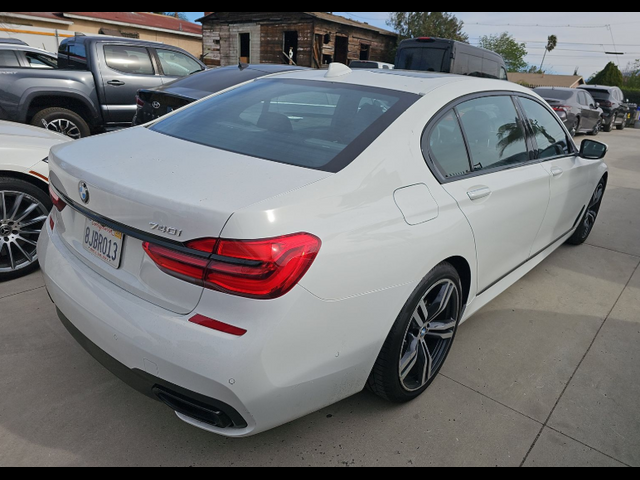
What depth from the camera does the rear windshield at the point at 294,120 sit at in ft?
6.84

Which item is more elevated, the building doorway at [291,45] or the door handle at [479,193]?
the building doorway at [291,45]

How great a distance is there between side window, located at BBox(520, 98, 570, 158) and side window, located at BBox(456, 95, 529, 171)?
0.23 meters

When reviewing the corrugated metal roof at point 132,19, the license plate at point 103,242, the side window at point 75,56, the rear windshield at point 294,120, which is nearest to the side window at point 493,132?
the rear windshield at point 294,120

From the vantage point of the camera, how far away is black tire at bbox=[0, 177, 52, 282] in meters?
3.26

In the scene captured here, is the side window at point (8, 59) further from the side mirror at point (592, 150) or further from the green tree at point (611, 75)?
the green tree at point (611, 75)

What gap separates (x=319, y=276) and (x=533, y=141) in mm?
2325

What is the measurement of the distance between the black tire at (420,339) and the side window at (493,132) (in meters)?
0.72

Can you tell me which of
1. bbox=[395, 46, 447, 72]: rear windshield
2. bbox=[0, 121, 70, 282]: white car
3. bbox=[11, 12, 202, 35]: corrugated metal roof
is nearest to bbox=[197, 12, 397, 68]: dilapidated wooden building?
bbox=[11, 12, 202, 35]: corrugated metal roof

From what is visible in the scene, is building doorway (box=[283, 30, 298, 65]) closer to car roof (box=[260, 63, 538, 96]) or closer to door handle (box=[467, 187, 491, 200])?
car roof (box=[260, 63, 538, 96])

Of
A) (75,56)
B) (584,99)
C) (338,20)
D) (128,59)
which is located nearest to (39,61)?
(75,56)

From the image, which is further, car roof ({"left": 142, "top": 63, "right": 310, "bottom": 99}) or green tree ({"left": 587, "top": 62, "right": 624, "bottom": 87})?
green tree ({"left": 587, "top": 62, "right": 624, "bottom": 87})

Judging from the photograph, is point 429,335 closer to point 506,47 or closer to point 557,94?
point 557,94

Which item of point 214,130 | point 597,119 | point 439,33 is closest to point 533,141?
point 214,130
